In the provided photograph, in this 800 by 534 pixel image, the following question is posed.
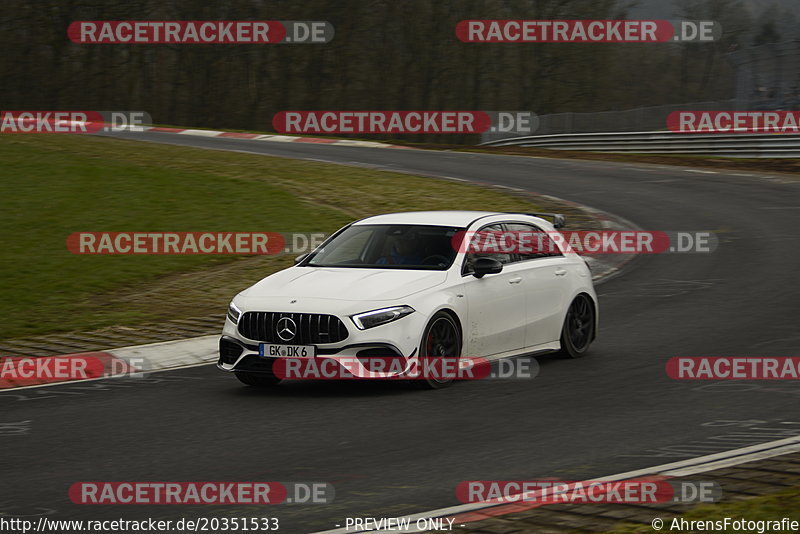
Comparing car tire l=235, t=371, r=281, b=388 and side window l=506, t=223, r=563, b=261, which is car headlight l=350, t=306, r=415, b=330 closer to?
car tire l=235, t=371, r=281, b=388

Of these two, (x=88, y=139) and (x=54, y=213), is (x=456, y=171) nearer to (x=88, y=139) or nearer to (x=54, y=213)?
(x=88, y=139)

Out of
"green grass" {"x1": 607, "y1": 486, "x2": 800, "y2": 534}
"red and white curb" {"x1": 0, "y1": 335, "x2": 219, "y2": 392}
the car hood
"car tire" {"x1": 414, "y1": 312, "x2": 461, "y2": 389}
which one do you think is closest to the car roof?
the car hood

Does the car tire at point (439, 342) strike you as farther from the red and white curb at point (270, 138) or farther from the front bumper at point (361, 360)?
the red and white curb at point (270, 138)

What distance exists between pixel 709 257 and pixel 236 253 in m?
7.53

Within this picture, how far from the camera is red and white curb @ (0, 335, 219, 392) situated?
35.8 feet

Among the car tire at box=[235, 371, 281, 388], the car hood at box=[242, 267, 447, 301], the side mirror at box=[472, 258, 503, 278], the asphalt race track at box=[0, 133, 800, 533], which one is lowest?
the asphalt race track at box=[0, 133, 800, 533]

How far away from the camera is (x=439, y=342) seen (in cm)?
994

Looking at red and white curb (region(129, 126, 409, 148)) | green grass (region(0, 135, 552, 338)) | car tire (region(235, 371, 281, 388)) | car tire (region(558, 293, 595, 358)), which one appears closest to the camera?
car tire (region(235, 371, 281, 388))

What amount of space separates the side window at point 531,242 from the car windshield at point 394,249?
2.70 feet

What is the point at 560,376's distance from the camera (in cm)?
1069

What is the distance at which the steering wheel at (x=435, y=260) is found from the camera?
10484 millimetres

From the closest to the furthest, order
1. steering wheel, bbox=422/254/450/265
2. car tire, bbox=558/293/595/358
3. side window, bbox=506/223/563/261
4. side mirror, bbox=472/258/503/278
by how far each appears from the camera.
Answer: side mirror, bbox=472/258/503/278 → steering wheel, bbox=422/254/450/265 → side window, bbox=506/223/563/261 → car tire, bbox=558/293/595/358

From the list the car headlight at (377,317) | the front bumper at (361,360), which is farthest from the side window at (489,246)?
the front bumper at (361,360)

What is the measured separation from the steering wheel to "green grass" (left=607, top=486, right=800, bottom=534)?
467cm
